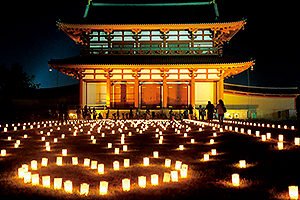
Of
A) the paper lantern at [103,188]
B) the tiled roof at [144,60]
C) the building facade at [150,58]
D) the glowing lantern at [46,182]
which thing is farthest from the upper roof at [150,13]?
the paper lantern at [103,188]

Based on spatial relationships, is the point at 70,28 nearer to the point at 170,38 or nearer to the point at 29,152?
the point at 170,38

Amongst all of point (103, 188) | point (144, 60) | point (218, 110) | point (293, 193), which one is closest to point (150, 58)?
point (144, 60)

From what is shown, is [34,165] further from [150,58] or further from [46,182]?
[150,58]

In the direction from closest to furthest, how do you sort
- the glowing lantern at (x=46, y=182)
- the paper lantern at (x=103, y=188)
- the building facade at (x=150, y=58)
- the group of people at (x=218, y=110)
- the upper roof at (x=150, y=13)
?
the paper lantern at (x=103, y=188) < the glowing lantern at (x=46, y=182) < the group of people at (x=218, y=110) < the building facade at (x=150, y=58) < the upper roof at (x=150, y=13)

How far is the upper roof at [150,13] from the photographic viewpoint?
26422 millimetres

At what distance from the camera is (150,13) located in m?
28.8

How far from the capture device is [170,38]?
27.0m

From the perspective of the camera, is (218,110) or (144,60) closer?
(218,110)

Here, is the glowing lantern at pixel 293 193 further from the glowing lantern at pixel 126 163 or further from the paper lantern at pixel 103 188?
the glowing lantern at pixel 126 163

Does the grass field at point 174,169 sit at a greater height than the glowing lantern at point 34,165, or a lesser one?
lesser

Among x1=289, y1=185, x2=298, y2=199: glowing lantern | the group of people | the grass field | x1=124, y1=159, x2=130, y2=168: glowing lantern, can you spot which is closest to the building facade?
the group of people

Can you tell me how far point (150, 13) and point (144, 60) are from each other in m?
7.04

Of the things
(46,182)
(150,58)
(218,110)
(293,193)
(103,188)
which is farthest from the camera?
(150,58)

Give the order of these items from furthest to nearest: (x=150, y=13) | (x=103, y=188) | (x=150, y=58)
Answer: (x=150, y=13) → (x=150, y=58) → (x=103, y=188)
